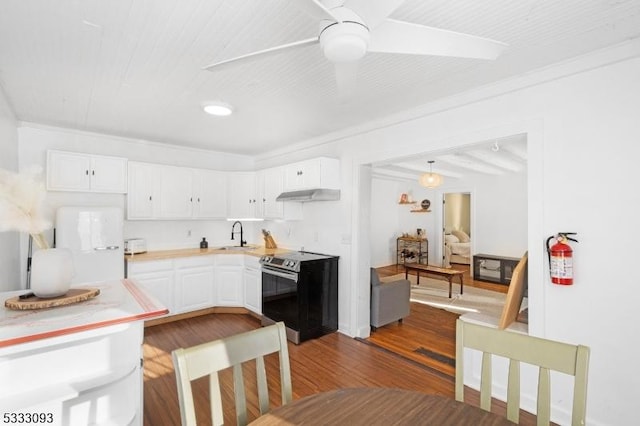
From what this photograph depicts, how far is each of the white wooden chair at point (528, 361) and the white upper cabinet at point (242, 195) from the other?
13.5 feet

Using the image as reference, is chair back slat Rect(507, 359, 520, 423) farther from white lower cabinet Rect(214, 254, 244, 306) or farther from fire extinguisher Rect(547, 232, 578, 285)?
white lower cabinet Rect(214, 254, 244, 306)

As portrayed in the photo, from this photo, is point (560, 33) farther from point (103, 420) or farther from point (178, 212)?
point (178, 212)

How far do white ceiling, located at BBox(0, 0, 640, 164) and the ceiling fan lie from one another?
36 centimetres

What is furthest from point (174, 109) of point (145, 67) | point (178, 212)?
point (178, 212)

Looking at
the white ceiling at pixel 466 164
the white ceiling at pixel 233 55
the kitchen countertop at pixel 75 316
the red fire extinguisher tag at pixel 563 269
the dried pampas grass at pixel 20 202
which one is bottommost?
the kitchen countertop at pixel 75 316

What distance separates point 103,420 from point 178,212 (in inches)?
131

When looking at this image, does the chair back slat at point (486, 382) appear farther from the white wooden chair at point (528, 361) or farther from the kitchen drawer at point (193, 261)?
the kitchen drawer at point (193, 261)

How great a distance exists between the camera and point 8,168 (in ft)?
10.0

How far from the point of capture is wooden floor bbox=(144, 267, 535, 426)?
2451 millimetres

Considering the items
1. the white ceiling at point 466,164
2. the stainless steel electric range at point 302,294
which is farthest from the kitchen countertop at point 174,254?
the white ceiling at point 466,164

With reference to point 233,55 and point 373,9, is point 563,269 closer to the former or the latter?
point 373,9

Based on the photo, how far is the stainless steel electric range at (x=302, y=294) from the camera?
3523 mm

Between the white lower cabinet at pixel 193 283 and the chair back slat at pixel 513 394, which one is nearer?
the chair back slat at pixel 513 394

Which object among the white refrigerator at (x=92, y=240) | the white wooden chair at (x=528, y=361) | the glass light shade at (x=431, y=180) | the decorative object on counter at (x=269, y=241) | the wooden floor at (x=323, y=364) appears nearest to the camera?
the white wooden chair at (x=528, y=361)
